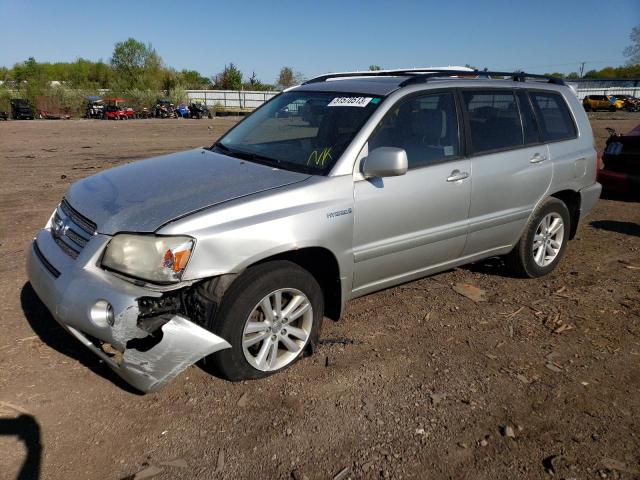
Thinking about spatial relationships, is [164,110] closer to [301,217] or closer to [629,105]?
→ [301,217]

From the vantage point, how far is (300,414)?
296 centimetres

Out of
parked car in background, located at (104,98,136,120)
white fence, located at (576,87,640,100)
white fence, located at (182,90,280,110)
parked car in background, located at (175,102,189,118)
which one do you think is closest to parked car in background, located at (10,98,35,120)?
parked car in background, located at (104,98,136,120)

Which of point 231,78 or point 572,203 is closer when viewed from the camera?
point 572,203

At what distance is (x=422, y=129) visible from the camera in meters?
3.94

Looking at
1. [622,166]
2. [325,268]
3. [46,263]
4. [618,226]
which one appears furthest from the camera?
[622,166]

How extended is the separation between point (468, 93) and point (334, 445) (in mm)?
2951

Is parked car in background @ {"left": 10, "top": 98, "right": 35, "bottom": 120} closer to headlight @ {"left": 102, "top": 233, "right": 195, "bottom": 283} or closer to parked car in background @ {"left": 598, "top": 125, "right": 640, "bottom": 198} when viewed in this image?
parked car in background @ {"left": 598, "top": 125, "right": 640, "bottom": 198}

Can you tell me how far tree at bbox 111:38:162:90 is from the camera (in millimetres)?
68625

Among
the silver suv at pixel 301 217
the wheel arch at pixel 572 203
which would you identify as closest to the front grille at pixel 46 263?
the silver suv at pixel 301 217

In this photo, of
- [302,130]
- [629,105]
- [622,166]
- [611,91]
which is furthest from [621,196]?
[611,91]

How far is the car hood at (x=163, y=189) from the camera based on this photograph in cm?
296

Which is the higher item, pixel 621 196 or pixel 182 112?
pixel 182 112

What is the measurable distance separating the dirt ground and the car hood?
102cm

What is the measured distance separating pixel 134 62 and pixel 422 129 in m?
83.6
